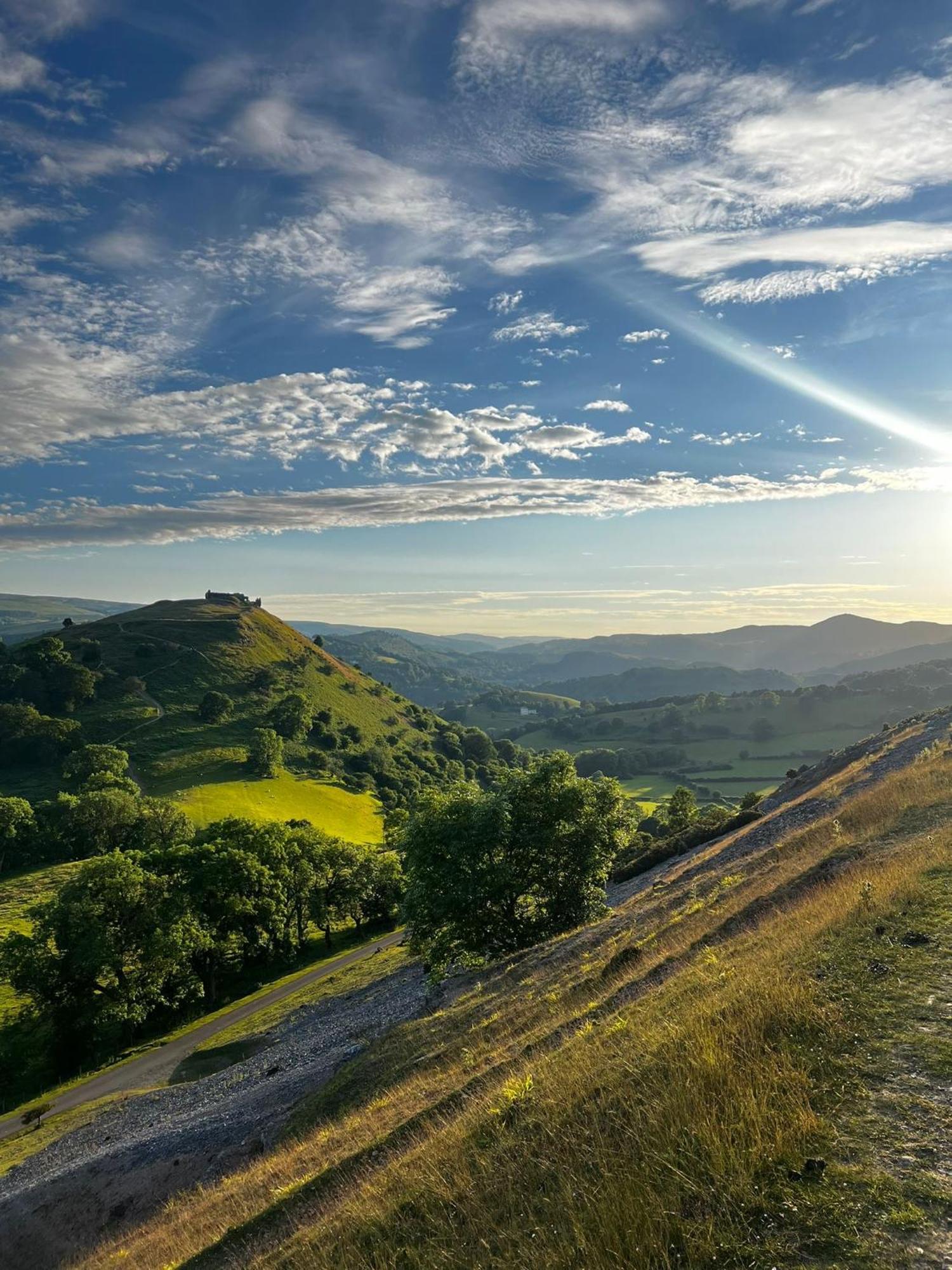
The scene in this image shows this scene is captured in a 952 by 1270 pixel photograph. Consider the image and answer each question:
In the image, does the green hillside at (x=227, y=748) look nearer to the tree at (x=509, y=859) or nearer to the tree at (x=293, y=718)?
the tree at (x=293, y=718)

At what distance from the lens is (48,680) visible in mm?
163750

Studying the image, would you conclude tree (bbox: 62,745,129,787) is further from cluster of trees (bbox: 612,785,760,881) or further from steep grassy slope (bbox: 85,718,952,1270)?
steep grassy slope (bbox: 85,718,952,1270)

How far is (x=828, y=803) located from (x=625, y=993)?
2769 centimetres

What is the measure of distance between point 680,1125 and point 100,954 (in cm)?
6727

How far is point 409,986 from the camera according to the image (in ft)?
150

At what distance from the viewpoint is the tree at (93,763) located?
117 m

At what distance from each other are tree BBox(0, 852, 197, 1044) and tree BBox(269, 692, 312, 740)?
10528cm

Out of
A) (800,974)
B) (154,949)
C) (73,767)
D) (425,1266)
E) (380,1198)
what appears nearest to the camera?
(425,1266)

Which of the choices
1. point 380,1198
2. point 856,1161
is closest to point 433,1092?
point 380,1198

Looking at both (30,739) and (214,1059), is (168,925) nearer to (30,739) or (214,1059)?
(214,1059)

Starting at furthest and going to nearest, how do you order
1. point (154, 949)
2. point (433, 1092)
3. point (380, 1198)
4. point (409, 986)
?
point (154, 949) < point (409, 986) < point (433, 1092) < point (380, 1198)

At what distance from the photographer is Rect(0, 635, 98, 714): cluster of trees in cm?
15850

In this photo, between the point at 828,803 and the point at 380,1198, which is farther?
the point at 828,803

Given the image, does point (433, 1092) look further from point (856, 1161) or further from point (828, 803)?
point (828, 803)
